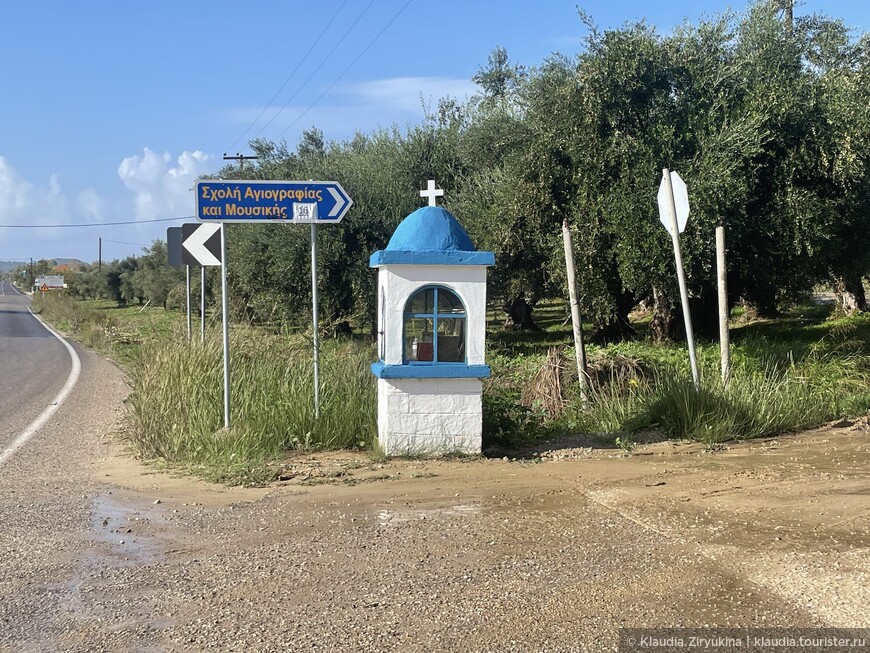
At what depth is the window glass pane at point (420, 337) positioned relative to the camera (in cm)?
772

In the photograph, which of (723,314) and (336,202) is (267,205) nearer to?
(336,202)

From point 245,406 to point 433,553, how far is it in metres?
3.90

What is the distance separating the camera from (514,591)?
4250mm

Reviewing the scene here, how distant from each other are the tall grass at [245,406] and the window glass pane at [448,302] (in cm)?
138

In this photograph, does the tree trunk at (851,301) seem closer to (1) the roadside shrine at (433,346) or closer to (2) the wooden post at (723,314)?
(2) the wooden post at (723,314)

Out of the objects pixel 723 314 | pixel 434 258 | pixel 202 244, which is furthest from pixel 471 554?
pixel 723 314

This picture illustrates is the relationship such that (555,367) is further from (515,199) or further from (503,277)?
(503,277)

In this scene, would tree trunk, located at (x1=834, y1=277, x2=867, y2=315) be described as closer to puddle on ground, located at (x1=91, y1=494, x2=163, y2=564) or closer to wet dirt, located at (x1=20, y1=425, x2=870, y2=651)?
wet dirt, located at (x1=20, y1=425, x2=870, y2=651)

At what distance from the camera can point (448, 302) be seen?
7746 millimetres

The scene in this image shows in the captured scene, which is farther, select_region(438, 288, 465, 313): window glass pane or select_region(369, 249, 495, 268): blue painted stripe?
select_region(438, 288, 465, 313): window glass pane

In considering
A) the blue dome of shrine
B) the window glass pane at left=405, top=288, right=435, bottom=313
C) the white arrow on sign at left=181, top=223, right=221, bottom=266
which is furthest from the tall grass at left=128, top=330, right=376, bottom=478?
the blue dome of shrine

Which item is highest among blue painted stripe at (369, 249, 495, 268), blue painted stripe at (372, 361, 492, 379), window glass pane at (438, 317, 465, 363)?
blue painted stripe at (369, 249, 495, 268)

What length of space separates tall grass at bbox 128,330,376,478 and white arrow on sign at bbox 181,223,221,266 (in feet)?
3.11

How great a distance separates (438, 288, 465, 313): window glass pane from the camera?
7727 mm
